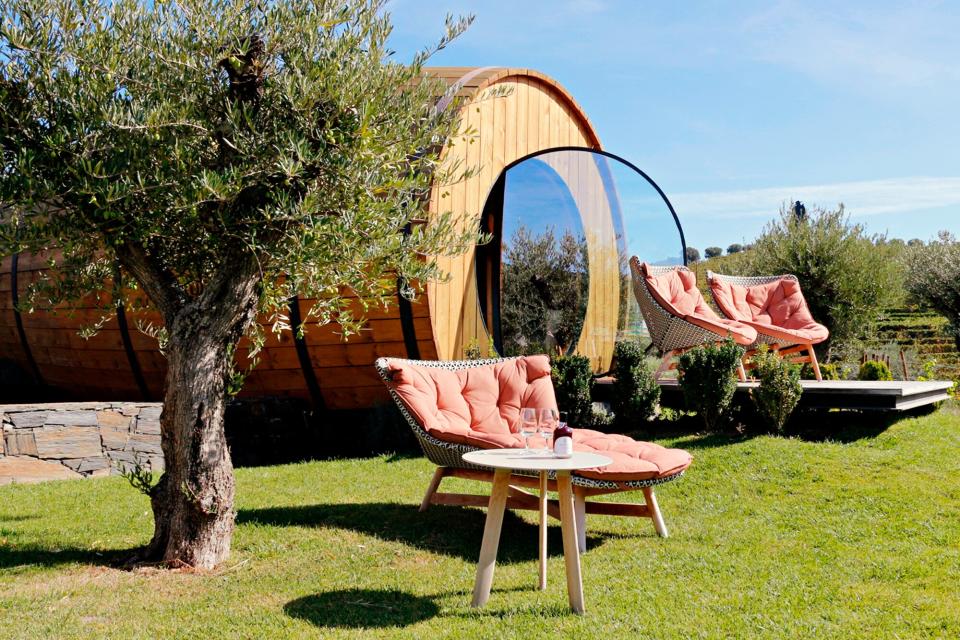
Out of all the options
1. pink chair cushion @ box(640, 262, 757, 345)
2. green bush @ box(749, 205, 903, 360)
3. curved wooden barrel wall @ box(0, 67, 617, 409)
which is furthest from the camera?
A: green bush @ box(749, 205, 903, 360)

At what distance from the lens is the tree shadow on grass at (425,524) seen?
4.50m

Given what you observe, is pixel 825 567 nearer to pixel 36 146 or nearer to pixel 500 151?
pixel 36 146

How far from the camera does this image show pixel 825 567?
12.8 ft

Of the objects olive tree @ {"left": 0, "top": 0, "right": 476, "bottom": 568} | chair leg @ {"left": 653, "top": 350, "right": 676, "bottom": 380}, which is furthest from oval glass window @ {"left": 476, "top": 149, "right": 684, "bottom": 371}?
olive tree @ {"left": 0, "top": 0, "right": 476, "bottom": 568}

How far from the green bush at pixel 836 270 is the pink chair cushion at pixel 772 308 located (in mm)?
5069

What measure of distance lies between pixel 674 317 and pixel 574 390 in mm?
1413

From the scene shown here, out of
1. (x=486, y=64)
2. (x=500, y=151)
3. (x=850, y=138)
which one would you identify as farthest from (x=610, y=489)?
(x=850, y=138)

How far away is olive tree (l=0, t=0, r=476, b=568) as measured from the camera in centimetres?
367

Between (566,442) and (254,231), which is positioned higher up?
(254,231)

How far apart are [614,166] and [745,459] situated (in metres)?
4.04

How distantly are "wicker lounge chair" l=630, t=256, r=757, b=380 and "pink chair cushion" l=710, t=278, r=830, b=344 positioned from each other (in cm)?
32

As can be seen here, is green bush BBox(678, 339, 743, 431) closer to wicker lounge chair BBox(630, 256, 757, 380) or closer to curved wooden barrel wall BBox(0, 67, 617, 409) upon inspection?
wicker lounge chair BBox(630, 256, 757, 380)

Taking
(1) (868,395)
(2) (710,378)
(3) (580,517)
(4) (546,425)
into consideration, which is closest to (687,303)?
(2) (710,378)

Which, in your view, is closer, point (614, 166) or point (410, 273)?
point (410, 273)
